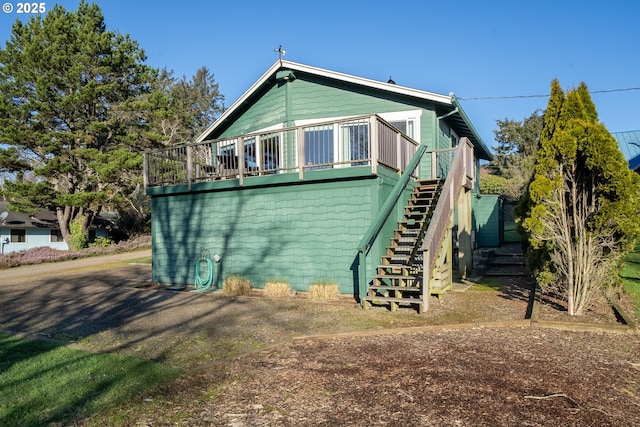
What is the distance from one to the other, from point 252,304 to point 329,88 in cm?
702

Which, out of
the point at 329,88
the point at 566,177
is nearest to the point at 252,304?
the point at 566,177

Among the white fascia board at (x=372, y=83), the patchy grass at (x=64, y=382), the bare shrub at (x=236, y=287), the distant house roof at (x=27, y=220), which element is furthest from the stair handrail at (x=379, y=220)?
the distant house roof at (x=27, y=220)

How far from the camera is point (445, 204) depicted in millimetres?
8398

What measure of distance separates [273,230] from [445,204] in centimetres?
393

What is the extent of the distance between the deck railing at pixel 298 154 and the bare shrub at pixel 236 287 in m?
2.30

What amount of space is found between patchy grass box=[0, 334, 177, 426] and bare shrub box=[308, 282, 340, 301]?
427 cm

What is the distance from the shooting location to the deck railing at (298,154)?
29.6 ft

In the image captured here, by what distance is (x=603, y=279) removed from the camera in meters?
6.84

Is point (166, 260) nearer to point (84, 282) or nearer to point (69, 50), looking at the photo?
point (84, 282)

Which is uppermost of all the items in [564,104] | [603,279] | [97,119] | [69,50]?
[69,50]

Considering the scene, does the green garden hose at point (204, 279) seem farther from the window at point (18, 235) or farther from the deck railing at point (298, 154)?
the window at point (18, 235)

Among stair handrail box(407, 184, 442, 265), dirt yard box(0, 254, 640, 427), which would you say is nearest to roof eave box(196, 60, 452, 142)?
stair handrail box(407, 184, 442, 265)

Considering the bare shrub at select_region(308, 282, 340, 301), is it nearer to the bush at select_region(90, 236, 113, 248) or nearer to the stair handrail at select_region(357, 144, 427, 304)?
the stair handrail at select_region(357, 144, 427, 304)

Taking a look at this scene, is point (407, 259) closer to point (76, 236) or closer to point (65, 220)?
point (76, 236)
